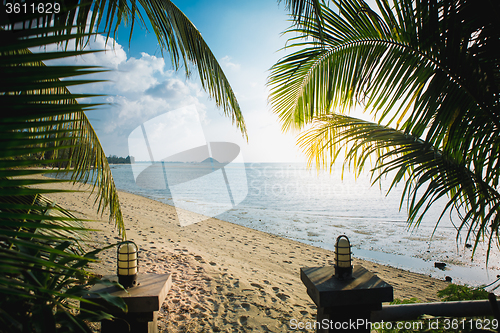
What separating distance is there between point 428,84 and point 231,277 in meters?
4.59

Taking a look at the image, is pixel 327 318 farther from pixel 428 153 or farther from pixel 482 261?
pixel 482 261

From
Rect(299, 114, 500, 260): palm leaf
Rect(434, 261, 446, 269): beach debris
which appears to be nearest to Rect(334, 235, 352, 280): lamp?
Rect(299, 114, 500, 260): palm leaf

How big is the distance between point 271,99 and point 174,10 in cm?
144

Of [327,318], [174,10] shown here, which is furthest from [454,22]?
[174,10]

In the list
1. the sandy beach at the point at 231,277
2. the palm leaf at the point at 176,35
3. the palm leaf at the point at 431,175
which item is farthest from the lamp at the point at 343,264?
the palm leaf at the point at 176,35

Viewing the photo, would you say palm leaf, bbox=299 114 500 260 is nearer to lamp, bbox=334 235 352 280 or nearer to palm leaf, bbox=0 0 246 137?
lamp, bbox=334 235 352 280

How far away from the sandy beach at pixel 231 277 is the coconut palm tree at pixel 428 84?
2228 millimetres

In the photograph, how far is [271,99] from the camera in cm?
329

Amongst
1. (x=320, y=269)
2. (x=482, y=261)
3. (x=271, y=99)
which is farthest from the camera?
(x=482, y=261)

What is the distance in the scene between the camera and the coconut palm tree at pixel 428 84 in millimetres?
1760

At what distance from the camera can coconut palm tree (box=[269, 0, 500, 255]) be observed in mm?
1760

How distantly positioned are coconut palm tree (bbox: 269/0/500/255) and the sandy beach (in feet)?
7.31

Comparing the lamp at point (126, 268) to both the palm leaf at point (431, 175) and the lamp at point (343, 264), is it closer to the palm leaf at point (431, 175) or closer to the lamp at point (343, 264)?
the lamp at point (343, 264)

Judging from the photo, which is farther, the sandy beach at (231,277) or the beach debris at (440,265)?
the beach debris at (440,265)
